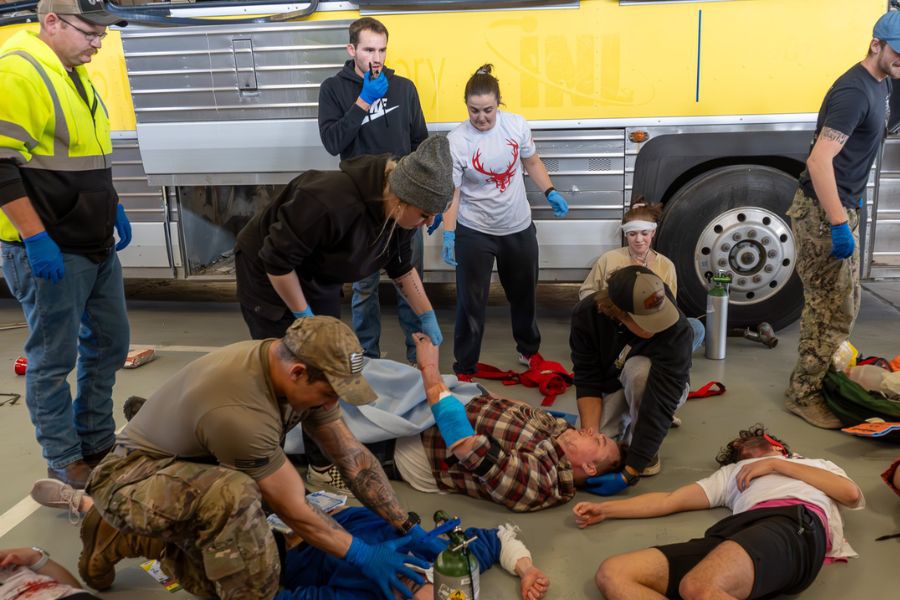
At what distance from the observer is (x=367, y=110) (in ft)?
12.6

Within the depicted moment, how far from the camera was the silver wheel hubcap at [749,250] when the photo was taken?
4316mm

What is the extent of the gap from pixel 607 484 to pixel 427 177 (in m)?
1.42

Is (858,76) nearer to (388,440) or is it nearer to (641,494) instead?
(641,494)

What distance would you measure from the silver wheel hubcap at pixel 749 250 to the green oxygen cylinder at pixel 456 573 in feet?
9.54

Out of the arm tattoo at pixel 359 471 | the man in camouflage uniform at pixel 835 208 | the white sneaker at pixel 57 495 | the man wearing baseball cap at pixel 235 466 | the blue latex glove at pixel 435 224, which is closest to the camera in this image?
the man wearing baseball cap at pixel 235 466

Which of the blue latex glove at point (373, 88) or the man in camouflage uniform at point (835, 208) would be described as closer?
the man in camouflage uniform at point (835, 208)

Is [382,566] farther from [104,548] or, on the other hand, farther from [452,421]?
[104,548]

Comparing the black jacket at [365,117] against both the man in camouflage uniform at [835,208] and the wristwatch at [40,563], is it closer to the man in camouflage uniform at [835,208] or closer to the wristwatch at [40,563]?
the man in camouflage uniform at [835,208]

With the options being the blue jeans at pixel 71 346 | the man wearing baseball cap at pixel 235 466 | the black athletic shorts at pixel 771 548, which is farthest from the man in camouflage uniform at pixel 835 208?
the blue jeans at pixel 71 346

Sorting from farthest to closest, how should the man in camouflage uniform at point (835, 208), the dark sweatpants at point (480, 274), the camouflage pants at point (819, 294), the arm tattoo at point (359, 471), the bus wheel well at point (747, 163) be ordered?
the bus wheel well at point (747, 163), the dark sweatpants at point (480, 274), the camouflage pants at point (819, 294), the man in camouflage uniform at point (835, 208), the arm tattoo at point (359, 471)

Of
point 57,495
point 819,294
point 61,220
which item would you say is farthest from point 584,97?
point 57,495

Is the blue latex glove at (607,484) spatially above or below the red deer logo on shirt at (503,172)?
below

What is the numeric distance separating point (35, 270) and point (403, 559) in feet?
5.64

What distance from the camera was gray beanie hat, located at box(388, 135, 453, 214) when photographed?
2.35 metres
